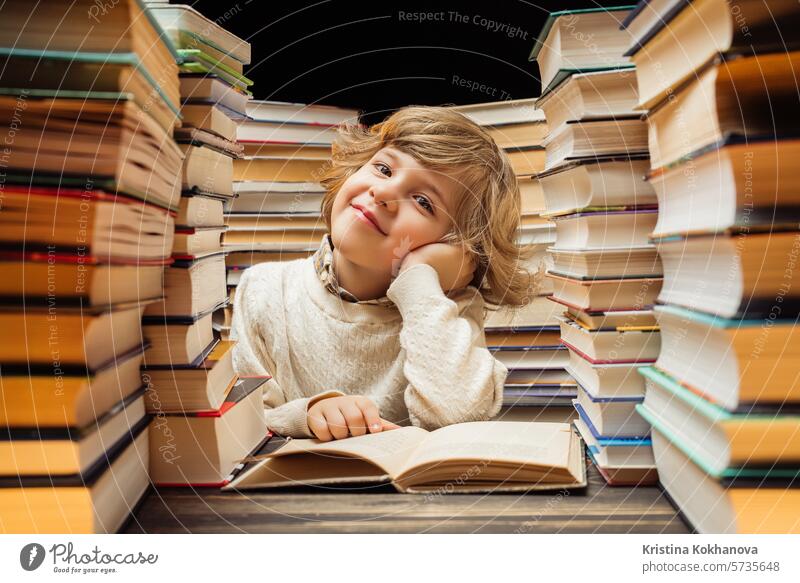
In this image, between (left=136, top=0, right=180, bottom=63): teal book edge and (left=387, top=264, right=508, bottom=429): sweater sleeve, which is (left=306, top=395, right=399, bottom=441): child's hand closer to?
(left=387, top=264, right=508, bottom=429): sweater sleeve

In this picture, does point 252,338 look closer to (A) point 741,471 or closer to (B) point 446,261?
(B) point 446,261

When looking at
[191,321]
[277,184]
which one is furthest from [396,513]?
[277,184]

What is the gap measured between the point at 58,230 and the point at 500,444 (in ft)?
1.55

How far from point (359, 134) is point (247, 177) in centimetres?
24

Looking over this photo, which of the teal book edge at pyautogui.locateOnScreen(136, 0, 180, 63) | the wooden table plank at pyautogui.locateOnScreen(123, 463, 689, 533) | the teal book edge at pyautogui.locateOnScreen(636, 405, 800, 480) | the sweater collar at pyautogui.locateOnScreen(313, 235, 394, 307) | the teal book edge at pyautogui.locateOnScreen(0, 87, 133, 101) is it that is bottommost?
the wooden table plank at pyautogui.locateOnScreen(123, 463, 689, 533)

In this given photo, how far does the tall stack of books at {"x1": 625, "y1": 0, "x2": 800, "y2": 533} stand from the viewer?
51 centimetres

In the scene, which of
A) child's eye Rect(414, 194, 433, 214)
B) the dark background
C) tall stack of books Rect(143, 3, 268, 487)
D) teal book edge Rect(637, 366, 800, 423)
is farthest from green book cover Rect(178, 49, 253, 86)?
teal book edge Rect(637, 366, 800, 423)

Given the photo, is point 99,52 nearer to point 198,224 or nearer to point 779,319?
point 198,224

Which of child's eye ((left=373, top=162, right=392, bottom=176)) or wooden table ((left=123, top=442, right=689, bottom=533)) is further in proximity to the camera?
child's eye ((left=373, top=162, right=392, bottom=176))

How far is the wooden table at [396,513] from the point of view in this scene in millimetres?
617

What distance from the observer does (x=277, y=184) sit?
1.21 m

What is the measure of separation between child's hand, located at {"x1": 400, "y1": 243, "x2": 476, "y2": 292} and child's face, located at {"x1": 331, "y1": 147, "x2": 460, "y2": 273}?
0.04 ft

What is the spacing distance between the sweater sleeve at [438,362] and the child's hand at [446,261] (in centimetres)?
3

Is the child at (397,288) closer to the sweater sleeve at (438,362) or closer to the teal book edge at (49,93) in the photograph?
the sweater sleeve at (438,362)
